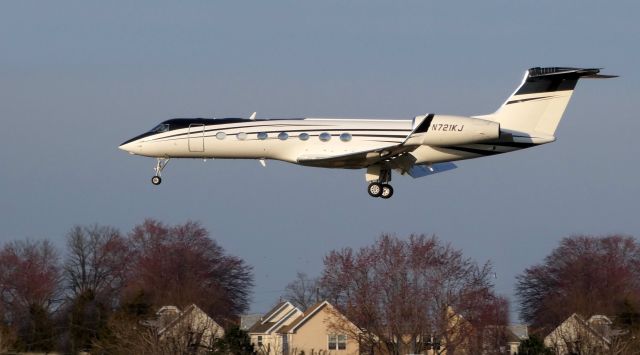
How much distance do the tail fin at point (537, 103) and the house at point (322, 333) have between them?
16150mm

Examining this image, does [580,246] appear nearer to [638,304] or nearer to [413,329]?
[413,329]

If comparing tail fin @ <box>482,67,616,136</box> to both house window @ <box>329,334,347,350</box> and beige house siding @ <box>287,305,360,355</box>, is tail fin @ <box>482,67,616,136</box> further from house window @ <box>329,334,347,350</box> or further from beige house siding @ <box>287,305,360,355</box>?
beige house siding @ <box>287,305,360,355</box>

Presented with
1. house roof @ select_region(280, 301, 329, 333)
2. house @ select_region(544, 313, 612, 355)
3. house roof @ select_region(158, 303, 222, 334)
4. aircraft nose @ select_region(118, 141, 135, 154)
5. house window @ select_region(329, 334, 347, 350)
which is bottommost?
house @ select_region(544, 313, 612, 355)

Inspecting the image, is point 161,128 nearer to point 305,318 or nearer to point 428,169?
point 428,169

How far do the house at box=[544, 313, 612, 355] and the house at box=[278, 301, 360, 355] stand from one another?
540 inches

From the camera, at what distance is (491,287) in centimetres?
5909

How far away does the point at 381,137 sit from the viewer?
140ft

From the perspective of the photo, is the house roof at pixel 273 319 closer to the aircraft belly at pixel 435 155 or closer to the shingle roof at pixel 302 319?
the shingle roof at pixel 302 319

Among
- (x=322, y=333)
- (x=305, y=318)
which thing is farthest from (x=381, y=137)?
(x=305, y=318)

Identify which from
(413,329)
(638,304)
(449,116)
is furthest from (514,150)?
(413,329)

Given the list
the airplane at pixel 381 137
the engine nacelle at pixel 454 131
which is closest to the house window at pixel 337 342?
the airplane at pixel 381 137

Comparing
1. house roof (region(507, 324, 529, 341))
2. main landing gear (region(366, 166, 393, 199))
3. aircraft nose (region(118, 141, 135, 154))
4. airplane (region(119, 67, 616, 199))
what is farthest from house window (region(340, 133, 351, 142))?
house roof (region(507, 324, 529, 341))

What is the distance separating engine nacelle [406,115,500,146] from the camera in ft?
136

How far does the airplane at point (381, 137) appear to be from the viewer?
138ft
